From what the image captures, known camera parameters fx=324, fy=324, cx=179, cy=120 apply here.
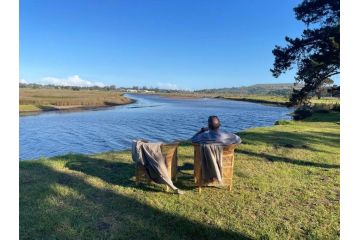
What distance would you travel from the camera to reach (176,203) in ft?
16.6

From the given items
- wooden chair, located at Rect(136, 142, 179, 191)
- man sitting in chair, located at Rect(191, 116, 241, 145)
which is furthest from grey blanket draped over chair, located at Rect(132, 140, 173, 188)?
man sitting in chair, located at Rect(191, 116, 241, 145)

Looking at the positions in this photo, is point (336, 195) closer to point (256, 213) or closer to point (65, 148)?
point (256, 213)

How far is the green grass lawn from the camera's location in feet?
13.4

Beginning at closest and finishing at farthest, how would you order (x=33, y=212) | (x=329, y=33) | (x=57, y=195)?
(x=33, y=212) → (x=57, y=195) → (x=329, y=33)

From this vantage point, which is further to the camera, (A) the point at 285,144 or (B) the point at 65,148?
(B) the point at 65,148

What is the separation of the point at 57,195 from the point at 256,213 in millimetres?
3132

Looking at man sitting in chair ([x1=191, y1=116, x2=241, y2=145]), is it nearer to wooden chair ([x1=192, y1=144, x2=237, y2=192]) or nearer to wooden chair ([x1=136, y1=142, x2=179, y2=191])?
Answer: wooden chair ([x1=192, y1=144, x2=237, y2=192])

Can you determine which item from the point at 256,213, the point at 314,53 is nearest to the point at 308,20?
the point at 314,53

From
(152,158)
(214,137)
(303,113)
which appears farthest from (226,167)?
(303,113)

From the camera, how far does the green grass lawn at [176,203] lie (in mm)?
4094

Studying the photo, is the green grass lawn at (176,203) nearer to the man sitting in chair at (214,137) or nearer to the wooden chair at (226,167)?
the wooden chair at (226,167)

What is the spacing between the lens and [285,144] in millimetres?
10492

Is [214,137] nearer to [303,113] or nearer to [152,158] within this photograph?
[152,158]
